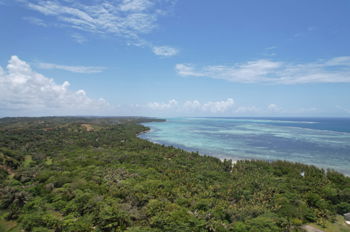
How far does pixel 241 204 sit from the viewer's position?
23188 millimetres

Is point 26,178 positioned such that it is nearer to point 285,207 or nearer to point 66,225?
point 66,225

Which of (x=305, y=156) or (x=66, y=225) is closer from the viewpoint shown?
(x=66, y=225)

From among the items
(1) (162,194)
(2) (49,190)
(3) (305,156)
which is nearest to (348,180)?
(3) (305,156)

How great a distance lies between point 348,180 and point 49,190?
47.2 meters

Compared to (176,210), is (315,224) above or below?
below

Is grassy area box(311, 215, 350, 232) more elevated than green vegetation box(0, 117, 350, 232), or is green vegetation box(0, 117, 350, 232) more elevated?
green vegetation box(0, 117, 350, 232)

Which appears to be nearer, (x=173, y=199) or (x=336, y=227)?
(x=336, y=227)

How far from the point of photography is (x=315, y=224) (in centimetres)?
2070

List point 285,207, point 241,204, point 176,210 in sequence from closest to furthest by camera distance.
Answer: point 176,210 → point 285,207 → point 241,204

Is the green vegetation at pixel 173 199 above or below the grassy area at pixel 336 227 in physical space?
above

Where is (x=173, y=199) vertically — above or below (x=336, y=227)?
above

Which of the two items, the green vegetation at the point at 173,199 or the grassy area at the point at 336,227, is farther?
the grassy area at the point at 336,227

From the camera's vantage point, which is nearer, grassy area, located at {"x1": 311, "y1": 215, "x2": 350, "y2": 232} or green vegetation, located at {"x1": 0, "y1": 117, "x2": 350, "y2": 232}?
green vegetation, located at {"x1": 0, "y1": 117, "x2": 350, "y2": 232}

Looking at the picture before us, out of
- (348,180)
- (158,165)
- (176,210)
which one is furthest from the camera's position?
(158,165)
